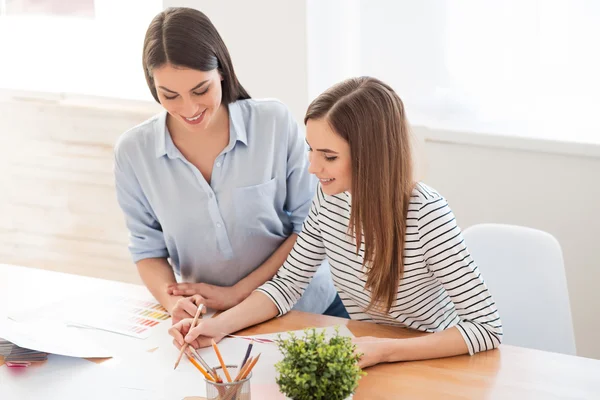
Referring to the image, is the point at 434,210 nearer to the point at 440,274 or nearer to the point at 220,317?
the point at 440,274

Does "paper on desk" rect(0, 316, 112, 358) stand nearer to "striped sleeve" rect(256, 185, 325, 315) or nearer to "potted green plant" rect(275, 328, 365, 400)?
"striped sleeve" rect(256, 185, 325, 315)

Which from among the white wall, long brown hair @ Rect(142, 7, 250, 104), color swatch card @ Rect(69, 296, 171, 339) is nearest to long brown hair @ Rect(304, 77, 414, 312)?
A: long brown hair @ Rect(142, 7, 250, 104)

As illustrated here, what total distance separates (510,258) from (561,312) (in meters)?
0.19

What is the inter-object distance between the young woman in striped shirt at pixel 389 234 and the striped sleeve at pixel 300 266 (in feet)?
0.35

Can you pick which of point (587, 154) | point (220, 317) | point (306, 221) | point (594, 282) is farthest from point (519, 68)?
point (220, 317)

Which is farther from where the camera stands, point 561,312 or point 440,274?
point 561,312

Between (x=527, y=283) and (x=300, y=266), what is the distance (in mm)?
604

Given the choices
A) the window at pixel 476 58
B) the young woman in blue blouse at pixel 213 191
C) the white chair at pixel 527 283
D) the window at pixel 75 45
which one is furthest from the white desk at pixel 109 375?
the window at pixel 75 45

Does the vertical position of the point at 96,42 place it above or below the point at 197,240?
above

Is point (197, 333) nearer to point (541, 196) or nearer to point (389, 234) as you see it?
point (389, 234)

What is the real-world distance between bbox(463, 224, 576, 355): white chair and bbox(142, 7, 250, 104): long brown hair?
84 cm

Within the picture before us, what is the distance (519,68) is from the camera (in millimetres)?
2910

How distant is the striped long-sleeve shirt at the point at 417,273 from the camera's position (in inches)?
66.8

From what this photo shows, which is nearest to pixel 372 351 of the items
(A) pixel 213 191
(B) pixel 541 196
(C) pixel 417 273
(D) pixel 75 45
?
(C) pixel 417 273
